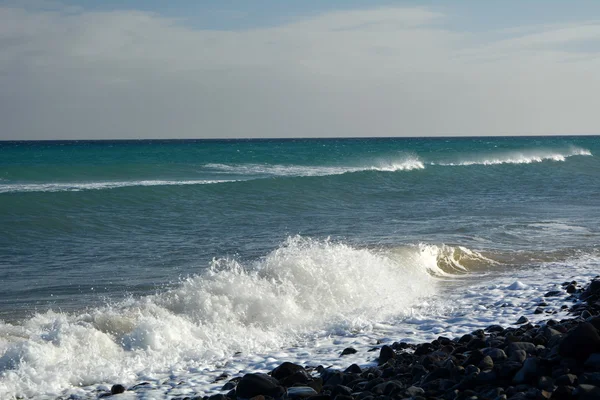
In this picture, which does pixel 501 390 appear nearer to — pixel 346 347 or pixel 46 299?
pixel 346 347

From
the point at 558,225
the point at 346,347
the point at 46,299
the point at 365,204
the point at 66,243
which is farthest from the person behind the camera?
the point at 365,204

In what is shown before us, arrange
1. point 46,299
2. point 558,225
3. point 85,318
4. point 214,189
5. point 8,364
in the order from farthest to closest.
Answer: point 214,189
point 558,225
point 46,299
point 85,318
point 8,364

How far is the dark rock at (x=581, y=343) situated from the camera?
5.98 m

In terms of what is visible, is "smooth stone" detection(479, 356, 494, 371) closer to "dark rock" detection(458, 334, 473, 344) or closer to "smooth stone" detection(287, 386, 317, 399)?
"smooth stone" detection(287, 386, 317, 399)

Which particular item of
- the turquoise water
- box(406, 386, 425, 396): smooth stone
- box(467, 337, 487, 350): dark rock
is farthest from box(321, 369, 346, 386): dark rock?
the turquoise water

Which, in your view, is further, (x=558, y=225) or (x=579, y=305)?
(x=558, y=225)

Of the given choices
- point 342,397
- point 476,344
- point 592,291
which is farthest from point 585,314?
point 342,397

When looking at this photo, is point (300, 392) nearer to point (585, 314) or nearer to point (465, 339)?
point (465, 339)

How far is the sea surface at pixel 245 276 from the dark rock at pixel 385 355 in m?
0.23

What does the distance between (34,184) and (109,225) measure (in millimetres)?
14537

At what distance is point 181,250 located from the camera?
1454cm

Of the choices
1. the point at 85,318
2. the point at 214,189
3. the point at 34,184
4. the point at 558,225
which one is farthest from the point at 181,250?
the point at 34,184

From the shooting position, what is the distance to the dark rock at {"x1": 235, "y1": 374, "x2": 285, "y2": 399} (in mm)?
6395

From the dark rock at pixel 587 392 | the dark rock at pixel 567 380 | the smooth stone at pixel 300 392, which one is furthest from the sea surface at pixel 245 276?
the dark rock at pixel 587 392
